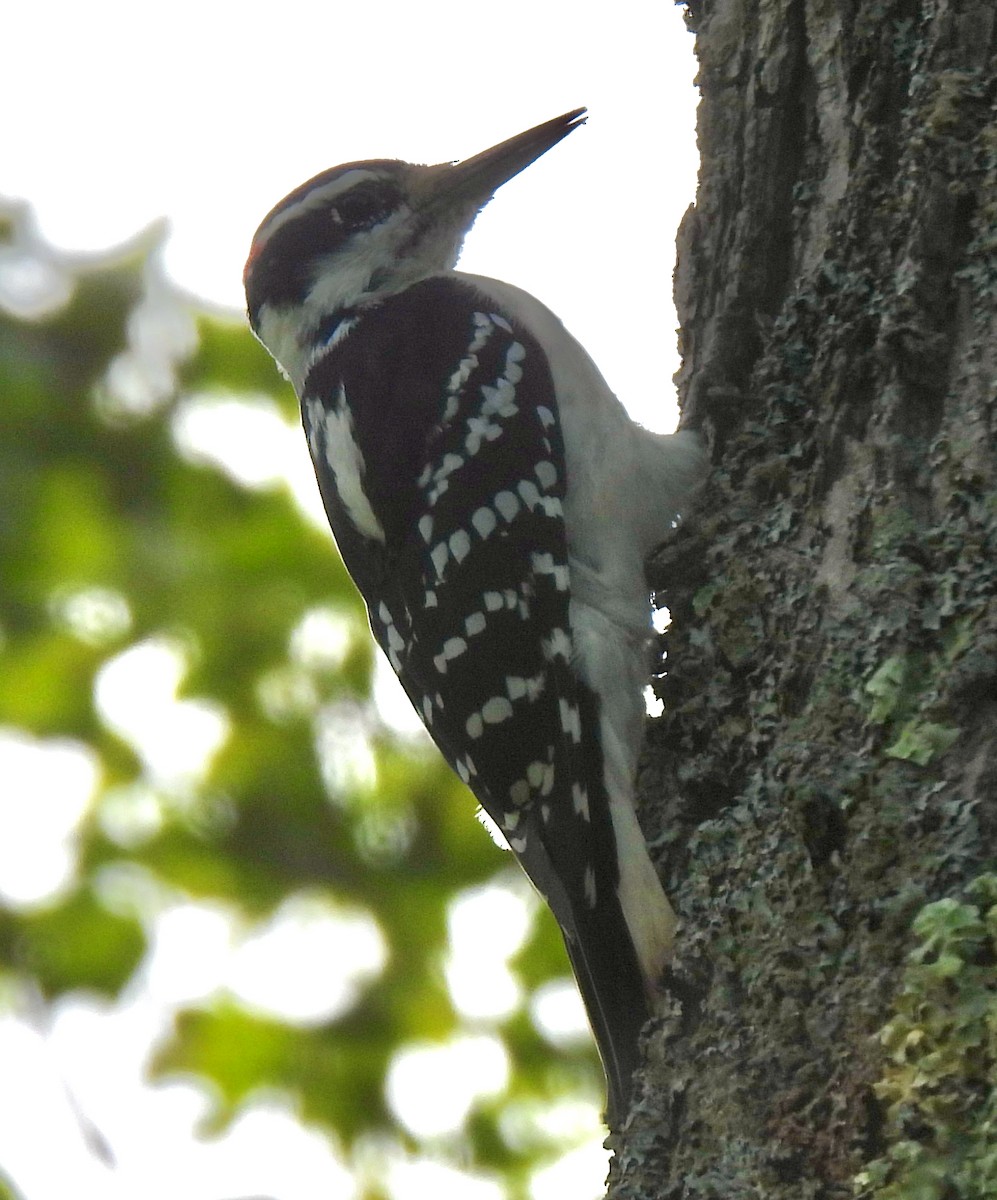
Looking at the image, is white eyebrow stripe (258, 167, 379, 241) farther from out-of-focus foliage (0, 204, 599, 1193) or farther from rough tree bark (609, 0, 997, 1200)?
rough tree bark (609, 0, 997, 1200)

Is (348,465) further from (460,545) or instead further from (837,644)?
(837,644)

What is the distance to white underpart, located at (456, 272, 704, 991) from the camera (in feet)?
9.79

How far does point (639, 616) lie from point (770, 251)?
764mm

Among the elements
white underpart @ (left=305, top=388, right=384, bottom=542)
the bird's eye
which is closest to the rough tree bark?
white underpart @ (left=305, top=388, right=384, bottom=542)

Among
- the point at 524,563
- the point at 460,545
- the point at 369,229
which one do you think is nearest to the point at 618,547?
the point at 524,563

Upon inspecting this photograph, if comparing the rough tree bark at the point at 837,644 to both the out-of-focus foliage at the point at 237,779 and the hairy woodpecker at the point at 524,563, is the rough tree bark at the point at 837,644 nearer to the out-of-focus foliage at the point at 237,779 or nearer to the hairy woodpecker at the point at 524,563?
the hairy woodpecker at the point at 524,563

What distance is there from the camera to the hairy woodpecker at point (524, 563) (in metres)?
2.98

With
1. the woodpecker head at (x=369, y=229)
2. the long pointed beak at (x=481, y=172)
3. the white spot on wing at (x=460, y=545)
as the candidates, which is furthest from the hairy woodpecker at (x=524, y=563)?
the long pointed beak at (x=481, y=172)

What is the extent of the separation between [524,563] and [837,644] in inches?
41.8

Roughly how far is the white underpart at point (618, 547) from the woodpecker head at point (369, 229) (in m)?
0.90

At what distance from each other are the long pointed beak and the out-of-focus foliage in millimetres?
1047

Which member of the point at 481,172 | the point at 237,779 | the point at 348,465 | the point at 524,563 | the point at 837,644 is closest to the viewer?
the point at 837,644

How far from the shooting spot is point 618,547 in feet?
10.6

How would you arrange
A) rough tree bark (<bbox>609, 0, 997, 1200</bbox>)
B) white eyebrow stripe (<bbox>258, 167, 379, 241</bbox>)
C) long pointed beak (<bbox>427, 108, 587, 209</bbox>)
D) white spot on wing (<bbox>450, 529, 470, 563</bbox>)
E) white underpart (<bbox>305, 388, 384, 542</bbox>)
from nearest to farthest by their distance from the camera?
rough tree bark (<bbox>609, 0, 997, 1200</bbox>)
white spot on wing (<bbox>450, 529, 470, 563</bbox>)
white underpart (<bbox>305, 388, 384, 542</bbox>)
long pointed beak (<bbox>427, 108, 587, 209</bbox>)
white eyebrow stripe (<bbox>258, 167, 379, 241</bbox>)
